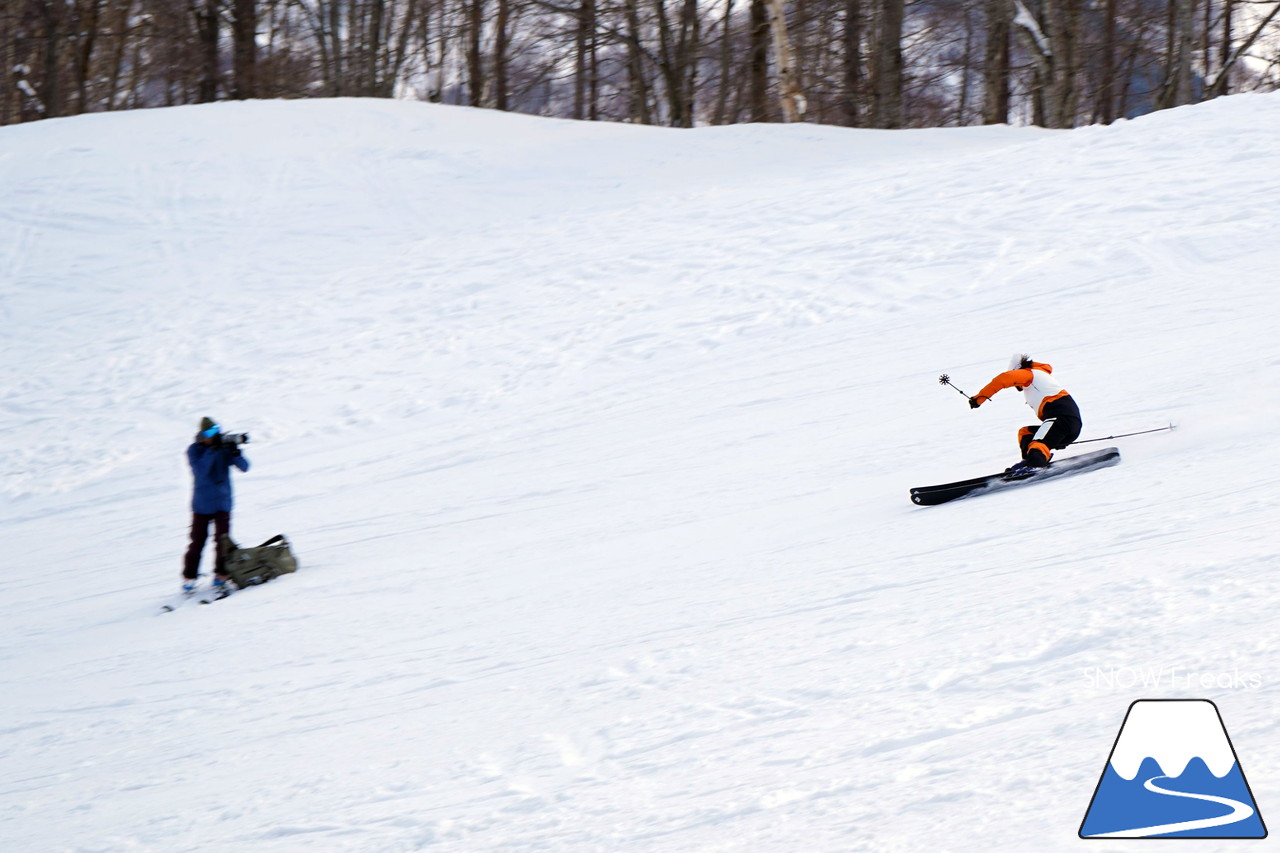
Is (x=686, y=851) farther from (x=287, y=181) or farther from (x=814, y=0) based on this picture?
(x=814, y=0)

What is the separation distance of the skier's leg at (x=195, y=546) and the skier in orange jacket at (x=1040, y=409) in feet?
19.2

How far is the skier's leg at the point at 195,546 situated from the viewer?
A: 912 cm

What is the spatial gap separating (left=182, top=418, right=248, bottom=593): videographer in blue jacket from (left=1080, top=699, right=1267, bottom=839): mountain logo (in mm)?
6956

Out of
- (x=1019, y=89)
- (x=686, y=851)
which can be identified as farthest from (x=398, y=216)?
(x=1019, y=89)

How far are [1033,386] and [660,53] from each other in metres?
21.4

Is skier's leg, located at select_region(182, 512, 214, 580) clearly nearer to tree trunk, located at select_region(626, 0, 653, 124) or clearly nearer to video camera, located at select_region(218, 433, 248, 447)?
video camera, located at select_region(218, 433, 248, 447)

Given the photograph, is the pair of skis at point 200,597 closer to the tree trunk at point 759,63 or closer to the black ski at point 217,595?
the black ski at point 217,595

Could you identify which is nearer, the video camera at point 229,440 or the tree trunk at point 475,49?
the video camera at point 229,440

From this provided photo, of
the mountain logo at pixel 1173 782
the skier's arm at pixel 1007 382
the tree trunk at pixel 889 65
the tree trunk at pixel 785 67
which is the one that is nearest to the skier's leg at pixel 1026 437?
the skier's arm at pixel 1007 382

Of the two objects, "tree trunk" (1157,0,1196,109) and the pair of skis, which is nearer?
the pair of skis

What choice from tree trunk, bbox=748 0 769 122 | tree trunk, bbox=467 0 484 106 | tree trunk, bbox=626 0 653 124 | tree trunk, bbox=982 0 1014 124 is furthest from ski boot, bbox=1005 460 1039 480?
tree trunk, bbox=467 0 484 106

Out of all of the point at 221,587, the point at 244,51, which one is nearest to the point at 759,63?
the point at 244,51

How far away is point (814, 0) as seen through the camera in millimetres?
25453

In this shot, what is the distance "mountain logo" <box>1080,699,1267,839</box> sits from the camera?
361cm
